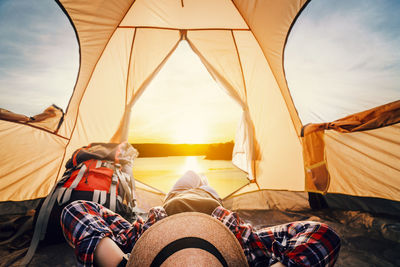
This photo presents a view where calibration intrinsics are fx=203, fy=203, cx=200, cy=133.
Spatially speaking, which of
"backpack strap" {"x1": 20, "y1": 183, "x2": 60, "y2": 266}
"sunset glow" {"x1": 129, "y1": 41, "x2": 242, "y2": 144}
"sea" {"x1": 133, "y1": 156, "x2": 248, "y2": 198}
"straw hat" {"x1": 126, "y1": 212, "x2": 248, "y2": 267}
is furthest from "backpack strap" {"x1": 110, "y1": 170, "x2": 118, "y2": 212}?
"sunset glow" {"x1": 129, "y1": 41, "x2": 242, "y2": 144}

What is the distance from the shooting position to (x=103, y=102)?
2.57m

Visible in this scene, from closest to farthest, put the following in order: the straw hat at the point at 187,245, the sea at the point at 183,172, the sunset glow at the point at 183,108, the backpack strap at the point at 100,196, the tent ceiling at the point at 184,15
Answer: the straw hat at the point at 187,245 < the backpack strap at the point at 100,196 < the tent ceiling at the point at 184,15 < the sea at the point at 183,172 < the sunset glow at the point at 183,108

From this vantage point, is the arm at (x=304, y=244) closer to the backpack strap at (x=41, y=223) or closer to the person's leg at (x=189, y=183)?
the person's leg at (x=189, y=183)

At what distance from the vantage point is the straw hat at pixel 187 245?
51 cm

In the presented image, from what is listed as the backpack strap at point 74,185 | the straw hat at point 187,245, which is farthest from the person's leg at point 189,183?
the straw hat at point 187,245

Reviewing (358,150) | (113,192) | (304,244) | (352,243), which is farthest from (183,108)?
(304,244)

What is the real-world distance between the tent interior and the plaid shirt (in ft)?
2.21

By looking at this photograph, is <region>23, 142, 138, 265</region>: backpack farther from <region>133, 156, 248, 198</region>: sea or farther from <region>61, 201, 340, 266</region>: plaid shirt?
<region>133, 156, 248, 198</region>: sea

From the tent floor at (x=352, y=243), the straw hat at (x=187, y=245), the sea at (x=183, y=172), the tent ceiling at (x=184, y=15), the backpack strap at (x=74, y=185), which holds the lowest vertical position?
the sea at (x=183, y=172)

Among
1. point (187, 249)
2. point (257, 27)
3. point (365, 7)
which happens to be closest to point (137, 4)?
point (257, 27)

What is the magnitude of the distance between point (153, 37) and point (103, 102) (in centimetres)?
106

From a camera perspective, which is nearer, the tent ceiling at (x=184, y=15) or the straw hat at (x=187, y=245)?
the straw hat at (x=187, y=245)

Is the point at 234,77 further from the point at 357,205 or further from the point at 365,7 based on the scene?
the point at 357,205

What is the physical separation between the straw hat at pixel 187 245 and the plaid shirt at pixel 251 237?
24 cm
